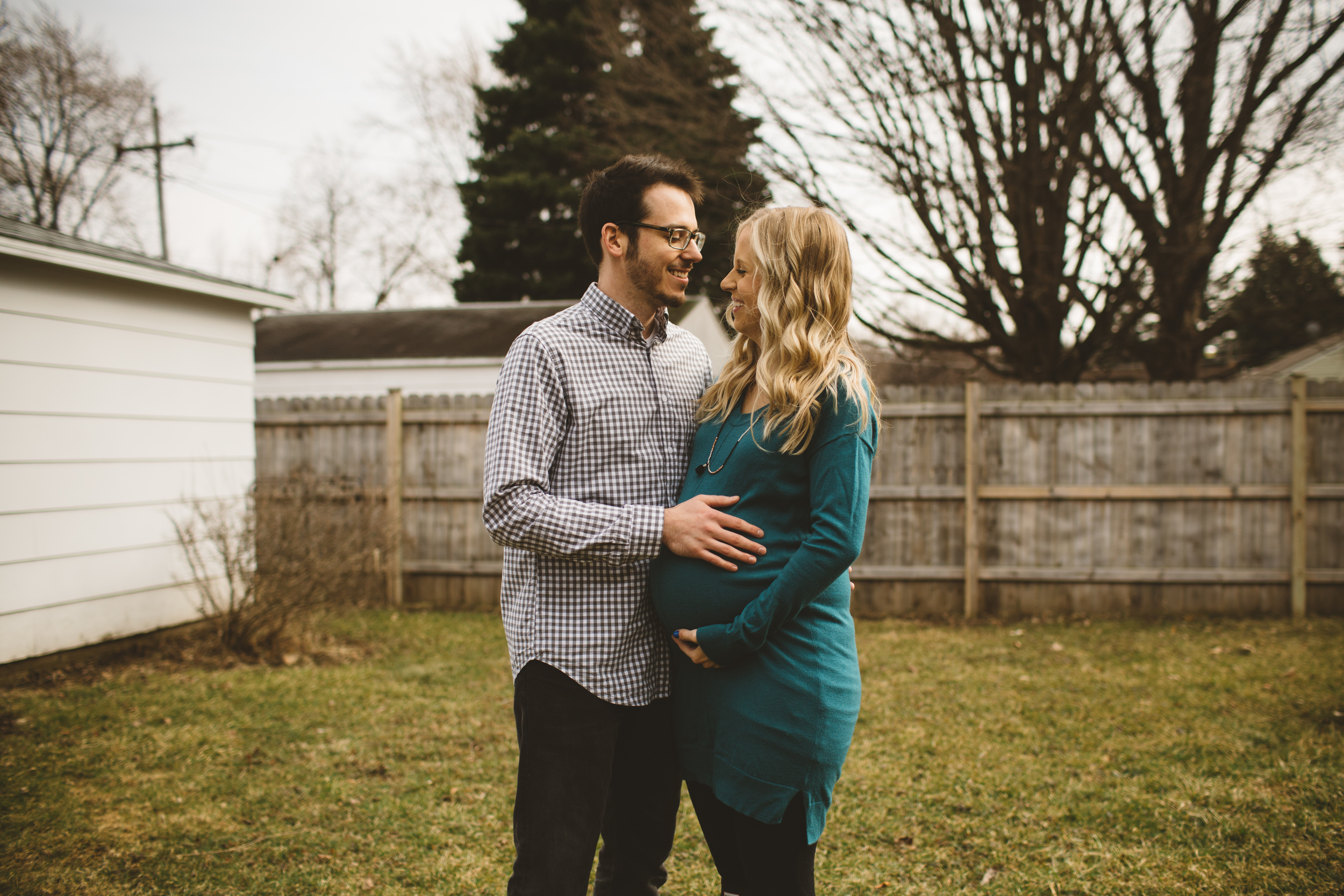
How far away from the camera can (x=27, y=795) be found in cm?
331

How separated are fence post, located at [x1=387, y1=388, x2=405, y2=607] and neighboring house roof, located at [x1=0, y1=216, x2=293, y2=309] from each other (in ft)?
4.76

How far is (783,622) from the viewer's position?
1.54 meters

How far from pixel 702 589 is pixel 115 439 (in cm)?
557

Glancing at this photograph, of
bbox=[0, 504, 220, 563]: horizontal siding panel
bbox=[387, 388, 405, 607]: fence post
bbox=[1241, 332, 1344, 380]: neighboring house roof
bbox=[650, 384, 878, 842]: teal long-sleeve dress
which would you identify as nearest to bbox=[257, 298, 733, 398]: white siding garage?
bbox=[387, 388, 405, 607]: fence post

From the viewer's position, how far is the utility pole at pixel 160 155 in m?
15.8

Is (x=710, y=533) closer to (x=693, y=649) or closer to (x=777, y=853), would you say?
(x=693, y=649)

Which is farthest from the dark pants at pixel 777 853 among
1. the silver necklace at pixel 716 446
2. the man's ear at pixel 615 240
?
the man's ear at pixel 615 240

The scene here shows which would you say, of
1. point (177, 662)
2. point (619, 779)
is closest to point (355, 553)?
point (177, 662)

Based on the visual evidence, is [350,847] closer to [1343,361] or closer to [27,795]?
[27,795]

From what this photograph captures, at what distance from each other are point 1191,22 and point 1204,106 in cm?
76

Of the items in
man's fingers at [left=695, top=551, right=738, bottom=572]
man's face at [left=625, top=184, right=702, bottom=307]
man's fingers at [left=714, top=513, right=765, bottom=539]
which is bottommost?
man's fingers at [left=695, top=551, right=738, bottom=572]

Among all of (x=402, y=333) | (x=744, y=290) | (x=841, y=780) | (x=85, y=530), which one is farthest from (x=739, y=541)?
(x=402, y=333)

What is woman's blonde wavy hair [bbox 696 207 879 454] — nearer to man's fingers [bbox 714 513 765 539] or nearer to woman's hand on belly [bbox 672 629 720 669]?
man's fingers [bbox 714 513 765 539]

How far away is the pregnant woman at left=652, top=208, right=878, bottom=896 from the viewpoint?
1.52m
